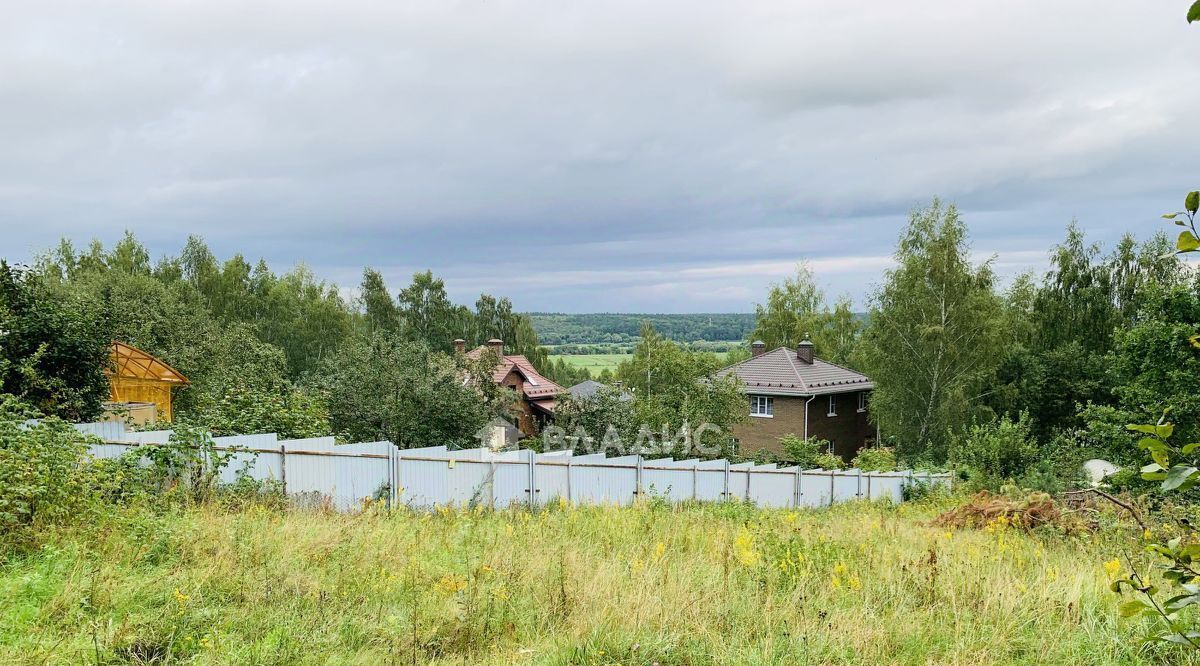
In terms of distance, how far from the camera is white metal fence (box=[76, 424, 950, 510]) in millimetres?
11477

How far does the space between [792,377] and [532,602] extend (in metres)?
34.5

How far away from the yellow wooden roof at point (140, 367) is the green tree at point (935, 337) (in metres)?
26.4

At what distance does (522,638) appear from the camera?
15.1ft

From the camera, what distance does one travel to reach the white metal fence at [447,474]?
11477 millimetres

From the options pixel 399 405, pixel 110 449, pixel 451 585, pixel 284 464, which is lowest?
pixel 399 405

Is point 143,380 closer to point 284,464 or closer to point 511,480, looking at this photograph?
point 284,464

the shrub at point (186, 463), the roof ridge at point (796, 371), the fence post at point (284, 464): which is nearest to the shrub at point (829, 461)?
the roof ridge at point (796, 371)

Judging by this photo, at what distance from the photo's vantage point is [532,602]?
5.07m

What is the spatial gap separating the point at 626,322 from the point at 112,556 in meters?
147

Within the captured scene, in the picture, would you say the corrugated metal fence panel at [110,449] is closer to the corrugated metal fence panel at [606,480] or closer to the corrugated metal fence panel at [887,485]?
the corrugated metal fence panel at [606,480]

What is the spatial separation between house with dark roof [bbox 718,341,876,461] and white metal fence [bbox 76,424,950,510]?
20302mm

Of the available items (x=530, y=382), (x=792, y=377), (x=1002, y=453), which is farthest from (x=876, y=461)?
(x=530, y=382)

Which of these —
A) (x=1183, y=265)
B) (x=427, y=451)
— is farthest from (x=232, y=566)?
(x=1183, y=265)

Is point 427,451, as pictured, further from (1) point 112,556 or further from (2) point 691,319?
(2) point 691,319
